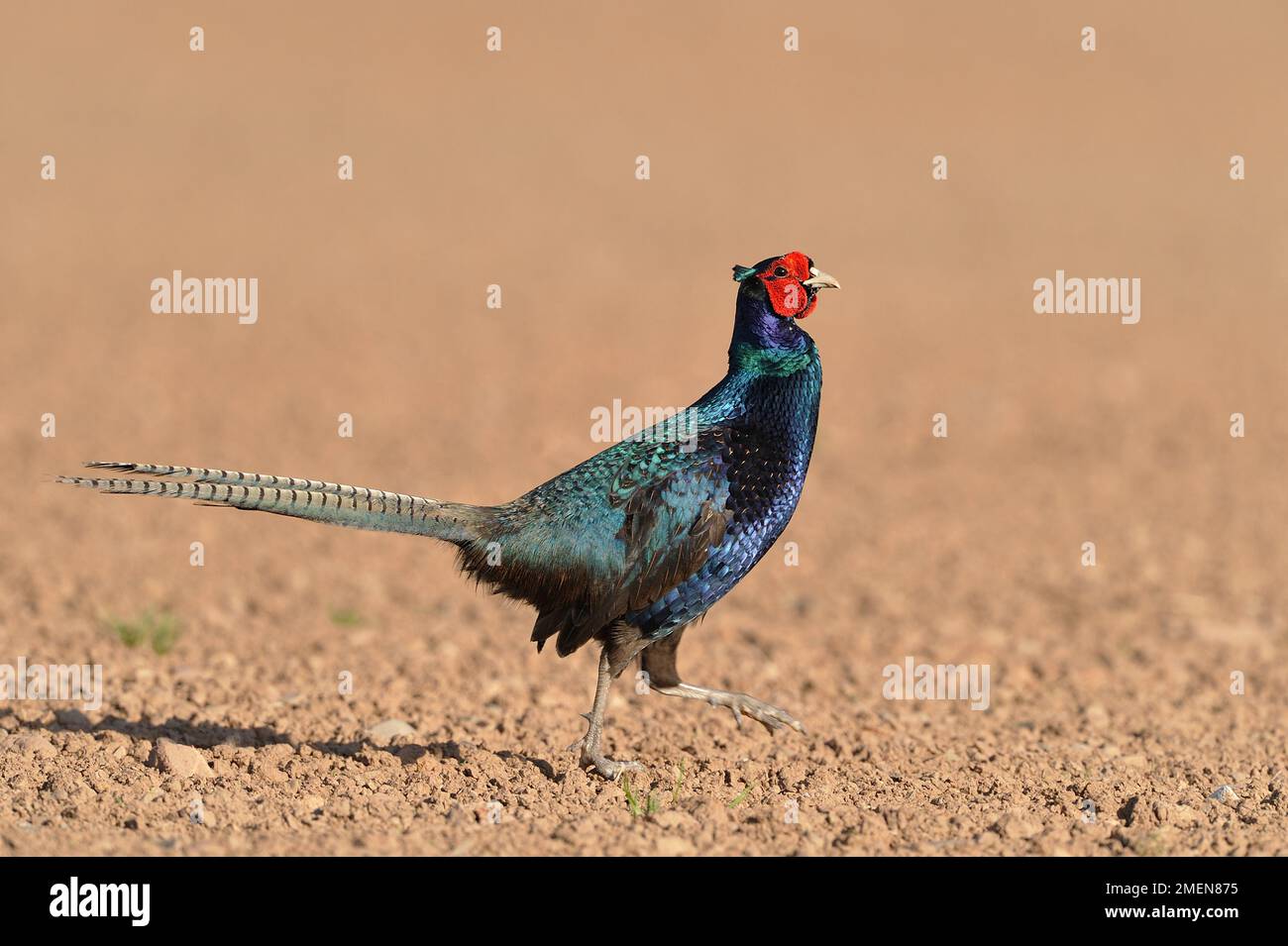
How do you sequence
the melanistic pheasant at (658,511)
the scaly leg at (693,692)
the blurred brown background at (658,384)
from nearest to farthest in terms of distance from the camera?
the melanistic pheasant at (658,511) < the blurred brown background at (658,384) < the scaly leg at (693,692)

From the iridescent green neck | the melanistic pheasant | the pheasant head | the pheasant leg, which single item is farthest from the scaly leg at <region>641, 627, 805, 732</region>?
the pheasant head

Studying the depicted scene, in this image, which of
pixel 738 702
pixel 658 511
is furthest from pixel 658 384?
pixel 658 511

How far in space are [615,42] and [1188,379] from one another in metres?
20.8

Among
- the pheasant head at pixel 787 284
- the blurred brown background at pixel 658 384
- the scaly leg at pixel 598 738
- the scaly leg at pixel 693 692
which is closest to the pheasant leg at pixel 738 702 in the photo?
the scaly leg at pixel 693 692

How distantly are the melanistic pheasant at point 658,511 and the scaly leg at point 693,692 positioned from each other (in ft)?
1.37

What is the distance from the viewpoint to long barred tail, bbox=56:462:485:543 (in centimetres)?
716

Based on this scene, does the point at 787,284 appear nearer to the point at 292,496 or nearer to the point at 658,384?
the point at 292,496

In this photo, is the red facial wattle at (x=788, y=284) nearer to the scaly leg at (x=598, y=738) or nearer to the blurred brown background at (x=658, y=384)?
the scaly leg at (x=598, y=738)

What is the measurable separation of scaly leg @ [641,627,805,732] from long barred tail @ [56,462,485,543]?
1.36m

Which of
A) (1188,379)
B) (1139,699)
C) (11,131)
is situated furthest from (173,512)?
(11,131)

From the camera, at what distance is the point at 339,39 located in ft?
122

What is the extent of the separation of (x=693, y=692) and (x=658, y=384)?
477 inches

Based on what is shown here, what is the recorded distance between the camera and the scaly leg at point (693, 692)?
8.25 m

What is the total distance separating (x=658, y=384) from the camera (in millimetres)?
20172
